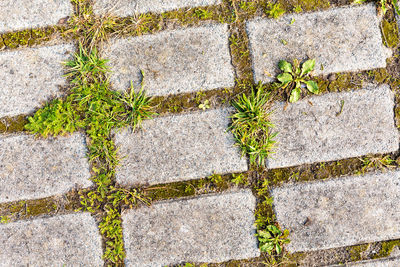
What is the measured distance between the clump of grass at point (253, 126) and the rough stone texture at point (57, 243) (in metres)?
1.25

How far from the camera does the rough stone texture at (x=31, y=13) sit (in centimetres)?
227

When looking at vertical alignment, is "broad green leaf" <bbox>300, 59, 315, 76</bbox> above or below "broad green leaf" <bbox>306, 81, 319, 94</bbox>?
above

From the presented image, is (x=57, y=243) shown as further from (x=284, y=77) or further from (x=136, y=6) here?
(x=284, y=77)

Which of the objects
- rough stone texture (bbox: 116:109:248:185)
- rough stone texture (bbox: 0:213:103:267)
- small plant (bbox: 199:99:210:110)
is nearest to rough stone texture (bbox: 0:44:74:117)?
rough stone texture (bbox: 116:109:248:185)

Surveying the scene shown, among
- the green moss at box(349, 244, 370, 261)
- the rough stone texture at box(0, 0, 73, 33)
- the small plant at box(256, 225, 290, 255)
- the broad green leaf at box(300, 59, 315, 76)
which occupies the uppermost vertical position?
the rough stone texture at box(0, 0, 73, 33)

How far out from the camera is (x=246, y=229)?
226 centimetres

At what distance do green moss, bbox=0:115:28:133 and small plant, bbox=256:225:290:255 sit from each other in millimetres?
1900

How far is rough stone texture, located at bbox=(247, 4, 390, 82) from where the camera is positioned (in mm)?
2258

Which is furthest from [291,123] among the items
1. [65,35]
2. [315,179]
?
[65,35]

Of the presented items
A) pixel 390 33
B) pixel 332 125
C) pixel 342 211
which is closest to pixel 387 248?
pixel 342 211

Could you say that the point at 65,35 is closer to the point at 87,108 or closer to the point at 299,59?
the point at 87,108

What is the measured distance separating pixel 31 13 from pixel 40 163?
111cm

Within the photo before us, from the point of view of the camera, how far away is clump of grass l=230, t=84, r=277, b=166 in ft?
7.24

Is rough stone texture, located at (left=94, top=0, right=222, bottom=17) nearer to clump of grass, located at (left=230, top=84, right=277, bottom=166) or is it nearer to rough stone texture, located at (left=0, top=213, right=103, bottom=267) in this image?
clump of grass, located at (left=230, top=84, right=277, bottom=166)
